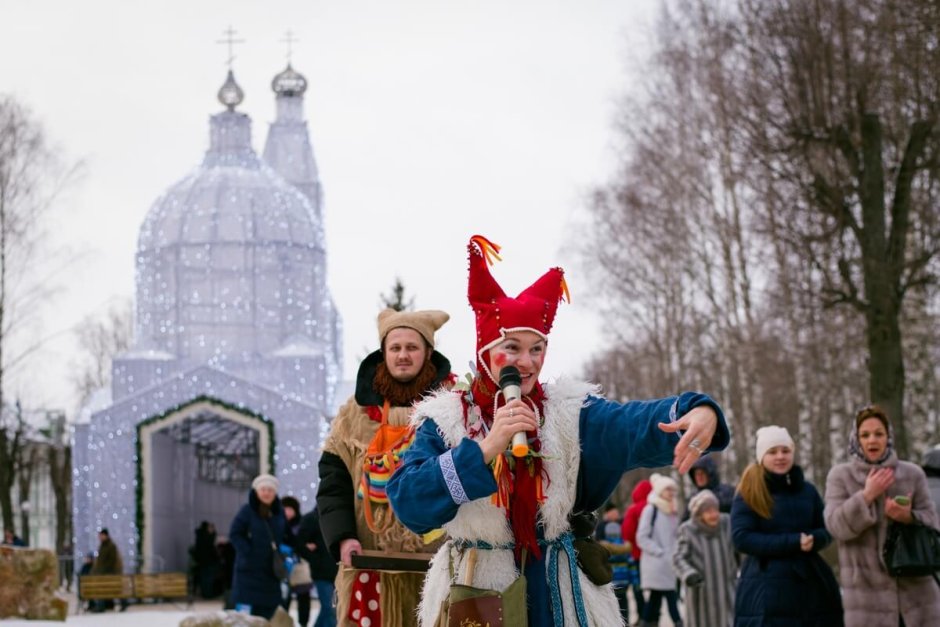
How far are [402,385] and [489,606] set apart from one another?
7.87 feet

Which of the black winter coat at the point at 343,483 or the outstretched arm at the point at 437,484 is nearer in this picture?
the outstretched arm at the point at 437,484

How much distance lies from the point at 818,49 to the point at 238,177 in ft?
48.9

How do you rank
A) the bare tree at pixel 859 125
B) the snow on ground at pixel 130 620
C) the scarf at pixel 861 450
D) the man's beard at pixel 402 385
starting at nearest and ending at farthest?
the man's beard at pixel 402 385, the scarf at pixel 861 450, the snow on ground at pixel 130 620, the bare tree at pixel 859 125

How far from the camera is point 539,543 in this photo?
462 centimetres

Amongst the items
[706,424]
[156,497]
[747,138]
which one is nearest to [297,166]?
[156,497]

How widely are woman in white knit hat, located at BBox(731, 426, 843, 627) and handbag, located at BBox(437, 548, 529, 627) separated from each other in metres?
4.05

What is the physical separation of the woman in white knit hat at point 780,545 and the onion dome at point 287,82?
1269 inches

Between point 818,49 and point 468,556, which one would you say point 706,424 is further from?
point 818,49

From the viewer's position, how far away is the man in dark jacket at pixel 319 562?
11.7m

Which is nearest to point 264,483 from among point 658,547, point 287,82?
point 658,547

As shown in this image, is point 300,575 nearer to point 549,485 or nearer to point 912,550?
point 912,550

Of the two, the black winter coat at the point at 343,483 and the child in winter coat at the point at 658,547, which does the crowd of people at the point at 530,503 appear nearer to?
the black winter coat at the point at 343,483

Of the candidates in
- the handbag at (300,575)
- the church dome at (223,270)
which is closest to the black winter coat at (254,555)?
the handbag at (300,575)

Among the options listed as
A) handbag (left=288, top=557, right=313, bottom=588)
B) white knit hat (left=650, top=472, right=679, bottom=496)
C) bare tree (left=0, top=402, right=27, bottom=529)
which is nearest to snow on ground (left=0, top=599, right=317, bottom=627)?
handbag (left=288, top=557, right=313, bottom=588)
